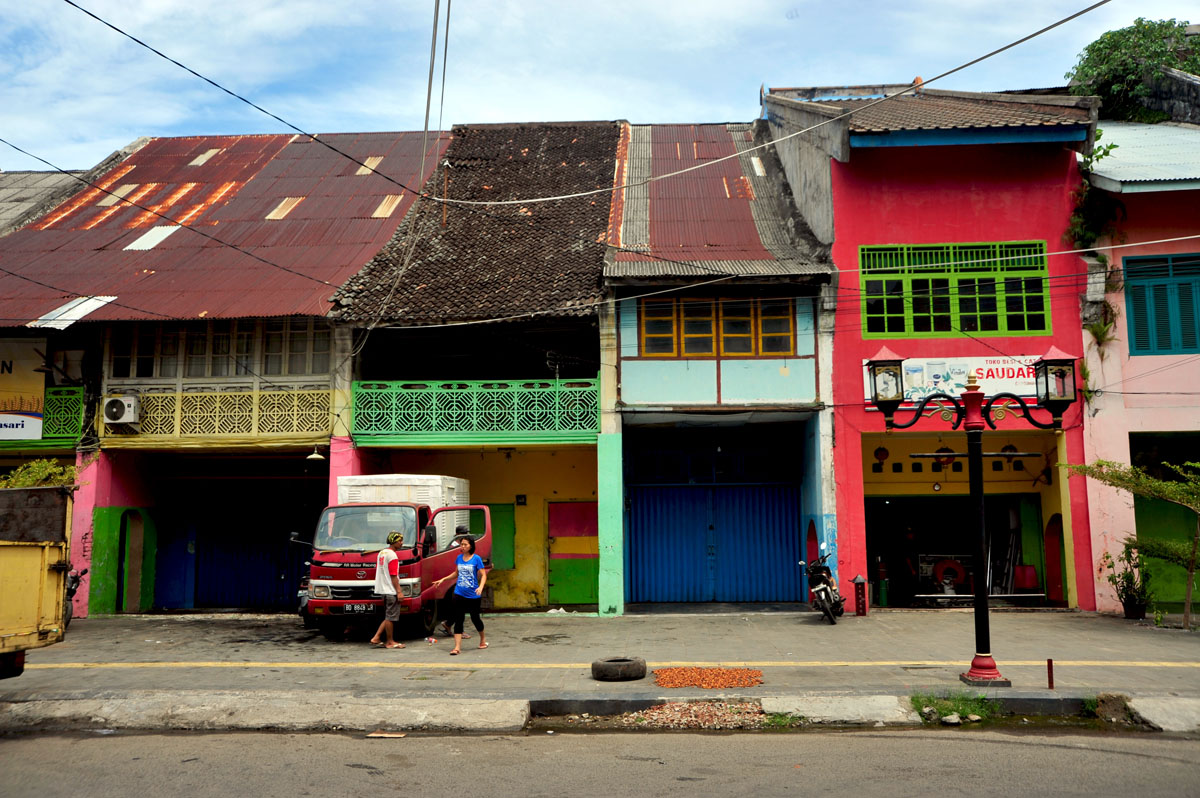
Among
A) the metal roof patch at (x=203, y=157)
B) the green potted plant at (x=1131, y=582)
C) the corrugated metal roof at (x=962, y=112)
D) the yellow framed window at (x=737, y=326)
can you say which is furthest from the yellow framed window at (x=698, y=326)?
the metal roof patch at (x=203, y=157)

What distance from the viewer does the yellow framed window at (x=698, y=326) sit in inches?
643

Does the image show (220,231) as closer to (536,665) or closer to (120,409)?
(120,409)

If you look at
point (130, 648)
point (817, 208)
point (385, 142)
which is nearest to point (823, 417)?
point (817, 208)

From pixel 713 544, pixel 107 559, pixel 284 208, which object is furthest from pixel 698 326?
pixel 107 559

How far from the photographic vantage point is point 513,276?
56.9ft

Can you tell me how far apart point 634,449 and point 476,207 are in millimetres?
7029

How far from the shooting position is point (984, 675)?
29.6 ft

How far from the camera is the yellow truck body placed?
7742 mm

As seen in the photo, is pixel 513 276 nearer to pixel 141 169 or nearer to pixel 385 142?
pixel 385 142

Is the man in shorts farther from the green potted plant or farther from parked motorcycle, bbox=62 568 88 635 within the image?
the green potted plant

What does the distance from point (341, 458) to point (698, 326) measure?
23.8ft

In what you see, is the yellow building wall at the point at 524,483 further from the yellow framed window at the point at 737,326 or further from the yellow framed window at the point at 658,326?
the yellow framed window at the point at 737,326

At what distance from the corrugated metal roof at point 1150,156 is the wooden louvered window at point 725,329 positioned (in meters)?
6.29

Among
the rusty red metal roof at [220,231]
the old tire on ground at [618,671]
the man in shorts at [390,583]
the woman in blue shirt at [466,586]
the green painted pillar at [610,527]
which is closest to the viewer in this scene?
the old tire on ground at [618,671]
